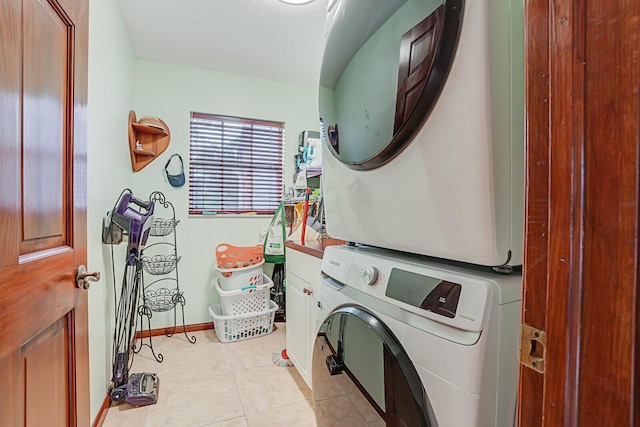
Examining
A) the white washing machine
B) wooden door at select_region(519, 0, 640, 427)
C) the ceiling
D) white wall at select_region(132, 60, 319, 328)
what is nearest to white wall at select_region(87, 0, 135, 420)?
the ceiling

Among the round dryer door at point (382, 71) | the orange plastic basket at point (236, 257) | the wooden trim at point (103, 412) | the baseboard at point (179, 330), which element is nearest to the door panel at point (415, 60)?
the round dryer door at point (382, 71)

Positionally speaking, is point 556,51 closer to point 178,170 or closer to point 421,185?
point 421,185

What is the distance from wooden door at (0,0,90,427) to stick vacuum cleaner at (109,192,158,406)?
83 centimetres

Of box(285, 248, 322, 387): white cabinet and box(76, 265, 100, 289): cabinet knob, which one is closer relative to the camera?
box(76, 265, 100, 289): cabinet knob

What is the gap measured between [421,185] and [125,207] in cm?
171

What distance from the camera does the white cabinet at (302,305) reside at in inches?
63.7

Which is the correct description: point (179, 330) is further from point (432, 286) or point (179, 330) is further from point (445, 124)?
point (445, 124)

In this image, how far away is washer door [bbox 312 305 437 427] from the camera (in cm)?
67

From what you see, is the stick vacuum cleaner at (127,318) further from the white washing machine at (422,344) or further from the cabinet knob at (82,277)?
the white washing machine at (422,344)

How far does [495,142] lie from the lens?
585 millimetres

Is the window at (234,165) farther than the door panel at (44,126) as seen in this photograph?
Yes

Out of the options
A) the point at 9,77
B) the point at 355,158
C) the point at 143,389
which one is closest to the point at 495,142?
the point at 355,158

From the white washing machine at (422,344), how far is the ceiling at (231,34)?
6.28 feet

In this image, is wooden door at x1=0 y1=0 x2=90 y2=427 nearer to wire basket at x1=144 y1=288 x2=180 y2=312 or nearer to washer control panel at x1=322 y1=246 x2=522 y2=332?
washer control panel at x1=322 y1=246 x2=522 y2=332
